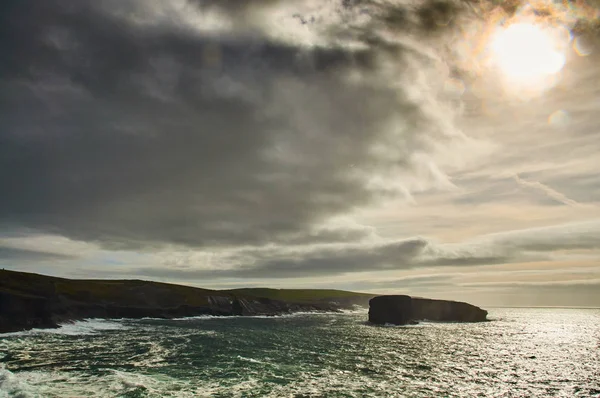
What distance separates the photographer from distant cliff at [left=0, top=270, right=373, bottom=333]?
79.4 meters

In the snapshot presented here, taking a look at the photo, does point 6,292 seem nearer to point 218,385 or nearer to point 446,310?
point 218,385

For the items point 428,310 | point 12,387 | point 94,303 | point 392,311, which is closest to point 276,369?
point 12,387

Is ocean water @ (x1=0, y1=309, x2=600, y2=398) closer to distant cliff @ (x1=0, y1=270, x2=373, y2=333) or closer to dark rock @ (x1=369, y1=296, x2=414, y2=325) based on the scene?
distant cliff @ (x1=0, y1=270, x2=373, y2=333)

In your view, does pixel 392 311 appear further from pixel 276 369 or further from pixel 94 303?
pixel 276 369

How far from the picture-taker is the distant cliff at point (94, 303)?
260 feet

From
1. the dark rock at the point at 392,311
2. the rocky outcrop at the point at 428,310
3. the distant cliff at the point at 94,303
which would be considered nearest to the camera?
the distant cliff at the point at 94,303

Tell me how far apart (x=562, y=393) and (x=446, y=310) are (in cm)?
12411

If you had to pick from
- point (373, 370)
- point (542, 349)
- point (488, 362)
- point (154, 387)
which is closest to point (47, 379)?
point (154, 387)

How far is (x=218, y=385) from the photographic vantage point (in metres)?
33.8

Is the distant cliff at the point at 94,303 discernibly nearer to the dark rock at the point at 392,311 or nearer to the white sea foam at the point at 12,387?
the white sea foam at the point at 12,387

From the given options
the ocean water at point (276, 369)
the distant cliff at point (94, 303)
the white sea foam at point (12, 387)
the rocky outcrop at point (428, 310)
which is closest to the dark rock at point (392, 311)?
the rocky outcrop at point (428, 310)

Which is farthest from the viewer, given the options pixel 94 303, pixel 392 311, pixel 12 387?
pixel 392 311

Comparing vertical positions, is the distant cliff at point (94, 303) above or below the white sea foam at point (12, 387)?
below

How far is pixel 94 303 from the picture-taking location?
119438 mm
